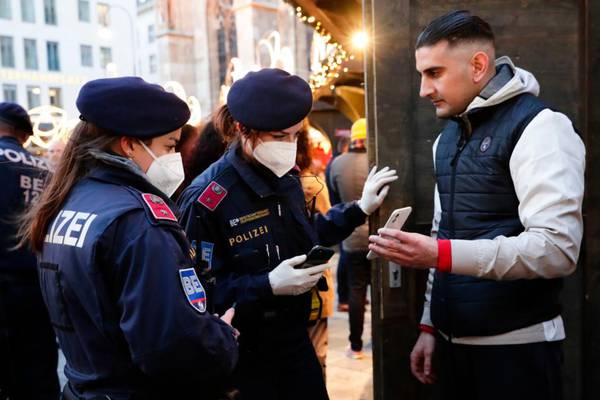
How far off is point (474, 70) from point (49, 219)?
5.21 feet

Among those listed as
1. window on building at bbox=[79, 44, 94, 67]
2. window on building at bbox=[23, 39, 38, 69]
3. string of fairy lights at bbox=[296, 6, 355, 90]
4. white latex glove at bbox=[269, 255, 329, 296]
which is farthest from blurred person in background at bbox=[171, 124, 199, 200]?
window on building at bbox=[79, 44, 94, 67]

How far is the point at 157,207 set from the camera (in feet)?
5.17

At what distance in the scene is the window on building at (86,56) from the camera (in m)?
40.2

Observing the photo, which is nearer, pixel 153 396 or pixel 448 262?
pixel 153 396

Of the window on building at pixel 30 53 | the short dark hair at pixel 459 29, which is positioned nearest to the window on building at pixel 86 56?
the window on building at pixel 30 53

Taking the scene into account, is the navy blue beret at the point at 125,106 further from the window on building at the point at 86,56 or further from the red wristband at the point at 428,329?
the window on building at the point at 86,56

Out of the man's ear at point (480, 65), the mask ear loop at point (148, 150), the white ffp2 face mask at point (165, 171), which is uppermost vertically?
the man's ear at point (480, 65)

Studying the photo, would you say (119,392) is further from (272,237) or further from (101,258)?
(272,237)

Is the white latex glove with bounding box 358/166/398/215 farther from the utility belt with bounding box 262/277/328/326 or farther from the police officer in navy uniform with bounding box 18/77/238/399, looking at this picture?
the police officer in navy uniform with bounding box 18/77/238/399

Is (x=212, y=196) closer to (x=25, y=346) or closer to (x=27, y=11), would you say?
(x=25, y=346)

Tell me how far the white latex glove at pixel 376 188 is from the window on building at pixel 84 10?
43.8 metres

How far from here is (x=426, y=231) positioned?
252 centimetres

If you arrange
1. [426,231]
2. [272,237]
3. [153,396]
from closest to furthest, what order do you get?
[153,396] → [272,237] → [426,231]

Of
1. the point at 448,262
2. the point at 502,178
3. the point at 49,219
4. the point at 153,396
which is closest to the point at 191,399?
the point at 153,396
